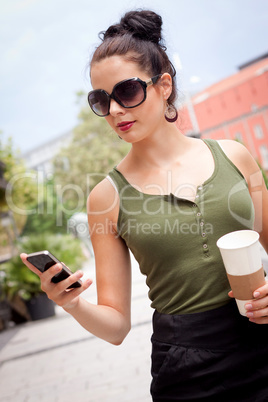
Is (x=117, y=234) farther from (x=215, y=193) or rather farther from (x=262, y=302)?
(x=262, y=302)

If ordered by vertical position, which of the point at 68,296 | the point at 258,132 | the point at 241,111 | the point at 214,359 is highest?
the point at 241,111

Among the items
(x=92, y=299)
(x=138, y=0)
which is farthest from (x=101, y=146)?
(x=138, y=0)

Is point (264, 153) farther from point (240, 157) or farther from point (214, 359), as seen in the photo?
point (214, 359)

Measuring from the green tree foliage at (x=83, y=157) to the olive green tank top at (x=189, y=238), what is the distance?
83.2 feet

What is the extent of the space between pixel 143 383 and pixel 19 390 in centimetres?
132

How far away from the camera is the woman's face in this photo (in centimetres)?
120

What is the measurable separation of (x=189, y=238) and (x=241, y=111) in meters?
49.2

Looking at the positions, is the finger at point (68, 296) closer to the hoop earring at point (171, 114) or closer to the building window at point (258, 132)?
the hoop earring at point (171, 114)

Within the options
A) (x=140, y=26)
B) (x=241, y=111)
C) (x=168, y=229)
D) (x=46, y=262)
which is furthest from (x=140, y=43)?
(x=241, y=111)

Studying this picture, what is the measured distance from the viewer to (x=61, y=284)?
3.43 feet

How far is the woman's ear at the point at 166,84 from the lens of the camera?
1.28 metres

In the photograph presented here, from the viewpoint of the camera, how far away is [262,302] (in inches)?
39.7

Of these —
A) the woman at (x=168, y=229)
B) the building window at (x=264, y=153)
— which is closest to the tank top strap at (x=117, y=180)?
the woman at (x=168, y=229)

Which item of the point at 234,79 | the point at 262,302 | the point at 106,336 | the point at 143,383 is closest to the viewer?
the point at 262,302
